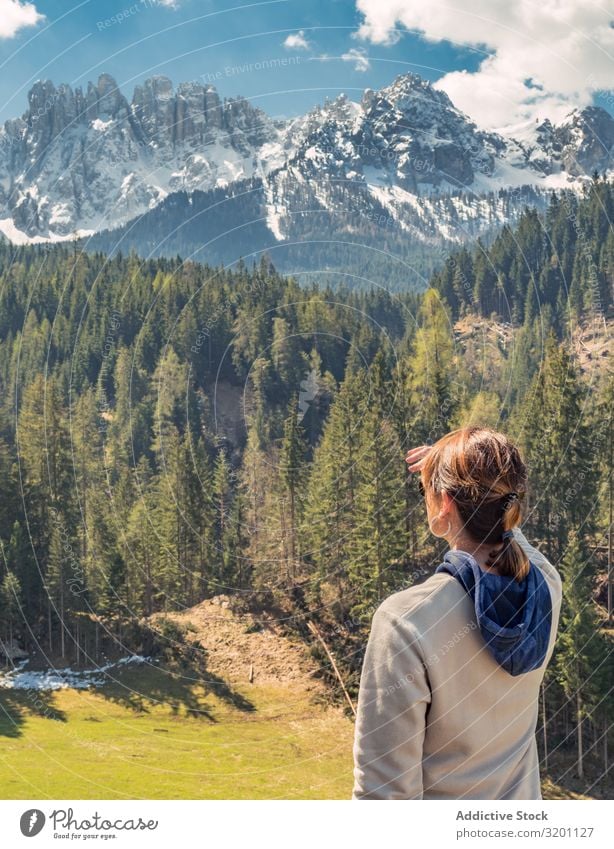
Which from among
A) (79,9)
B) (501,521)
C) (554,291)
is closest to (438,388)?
(79,9)

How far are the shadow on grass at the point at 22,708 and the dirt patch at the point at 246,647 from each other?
443cm

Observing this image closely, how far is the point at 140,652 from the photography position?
829 inches

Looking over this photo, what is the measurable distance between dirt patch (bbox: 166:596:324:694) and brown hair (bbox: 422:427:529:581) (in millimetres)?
16712

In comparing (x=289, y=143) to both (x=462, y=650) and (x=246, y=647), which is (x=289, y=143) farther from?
(x=462, y=650)

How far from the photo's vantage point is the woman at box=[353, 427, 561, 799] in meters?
2.29

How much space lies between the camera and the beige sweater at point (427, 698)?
7.50 ft

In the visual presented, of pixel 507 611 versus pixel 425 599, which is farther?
pixel 507 611

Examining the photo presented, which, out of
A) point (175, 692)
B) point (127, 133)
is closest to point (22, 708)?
point (175, 692)

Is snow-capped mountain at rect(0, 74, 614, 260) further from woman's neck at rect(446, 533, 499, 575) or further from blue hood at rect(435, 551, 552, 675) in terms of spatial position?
blue hood at rect(435, 551, 552, 675)

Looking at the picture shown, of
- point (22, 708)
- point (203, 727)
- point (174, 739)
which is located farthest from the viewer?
point (22, 708)

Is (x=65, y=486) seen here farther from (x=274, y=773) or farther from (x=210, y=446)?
(x=274, y=773)

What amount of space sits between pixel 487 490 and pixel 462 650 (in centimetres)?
54

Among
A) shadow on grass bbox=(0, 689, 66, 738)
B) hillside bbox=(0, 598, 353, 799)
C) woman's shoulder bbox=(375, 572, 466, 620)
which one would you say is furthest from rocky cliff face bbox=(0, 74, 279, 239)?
shadow on grass bbox=(0, 689, 66, 738)

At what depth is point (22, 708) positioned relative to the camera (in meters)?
19.7
